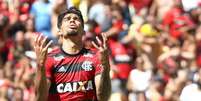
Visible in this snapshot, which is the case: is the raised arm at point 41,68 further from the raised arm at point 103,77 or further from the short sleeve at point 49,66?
the raised arm at point 103,77

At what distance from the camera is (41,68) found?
9008 mm

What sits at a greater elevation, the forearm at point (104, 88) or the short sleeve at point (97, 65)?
the short sleeve at point (97, 65)

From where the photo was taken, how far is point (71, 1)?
56.4 ft

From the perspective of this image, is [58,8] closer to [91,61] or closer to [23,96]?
[23,96]

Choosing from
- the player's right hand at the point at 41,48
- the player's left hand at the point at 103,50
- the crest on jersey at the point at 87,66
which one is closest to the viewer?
the player's right hand at the point at 41,48

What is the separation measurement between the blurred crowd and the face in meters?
4.42

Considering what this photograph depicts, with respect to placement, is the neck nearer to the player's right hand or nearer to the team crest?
the team crest

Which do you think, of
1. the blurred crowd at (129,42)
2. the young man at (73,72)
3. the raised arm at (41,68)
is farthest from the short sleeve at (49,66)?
the blurred crowd at (129,42)

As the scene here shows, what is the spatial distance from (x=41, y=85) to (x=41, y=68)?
255mm

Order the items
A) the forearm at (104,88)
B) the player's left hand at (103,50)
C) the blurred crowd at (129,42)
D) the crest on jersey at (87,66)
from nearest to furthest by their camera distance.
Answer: the player's left hand at (103,50), the forearm at (104,88), the crest on jersey at (87,66), the blurred crowd at (129,42)

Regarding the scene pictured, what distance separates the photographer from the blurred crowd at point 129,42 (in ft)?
47.2

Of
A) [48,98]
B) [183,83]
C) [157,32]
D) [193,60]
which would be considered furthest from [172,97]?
[48,98]

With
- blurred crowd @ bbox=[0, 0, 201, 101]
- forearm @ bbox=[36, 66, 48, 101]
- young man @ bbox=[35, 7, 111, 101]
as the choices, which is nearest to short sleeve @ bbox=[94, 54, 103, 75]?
young man @ bbox=[35, 7, 111, 101]

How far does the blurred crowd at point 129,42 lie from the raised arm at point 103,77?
14.1 ft
